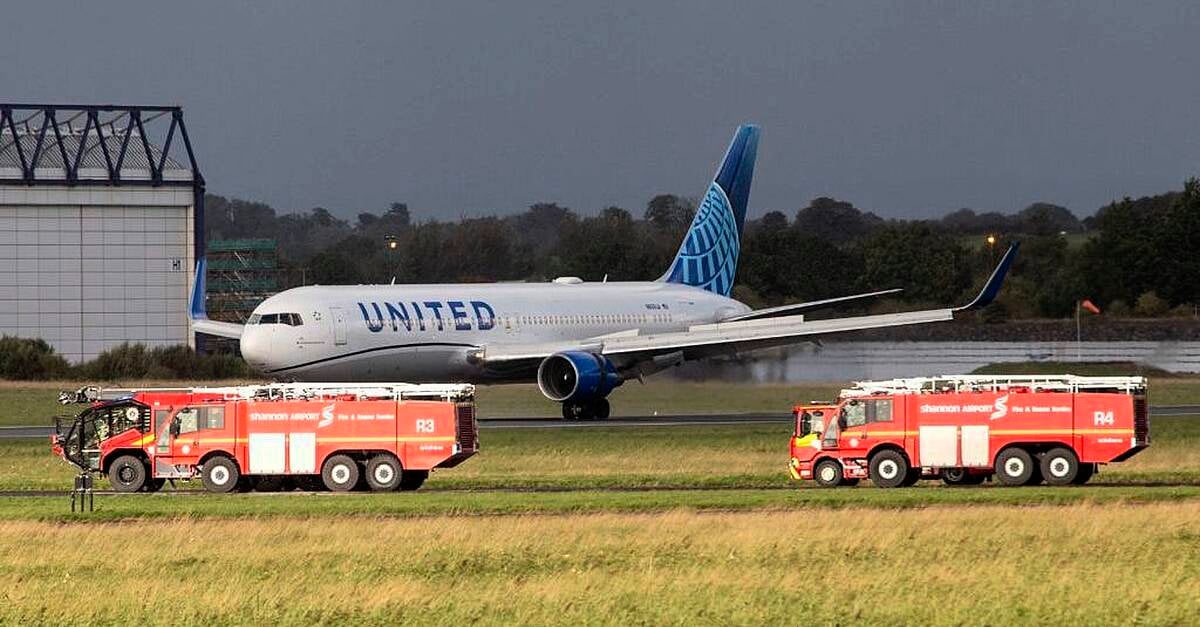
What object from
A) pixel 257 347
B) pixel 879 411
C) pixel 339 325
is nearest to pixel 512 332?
pixel 339 325

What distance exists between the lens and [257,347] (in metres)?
62.8

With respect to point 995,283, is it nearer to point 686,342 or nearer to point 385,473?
point 686,342

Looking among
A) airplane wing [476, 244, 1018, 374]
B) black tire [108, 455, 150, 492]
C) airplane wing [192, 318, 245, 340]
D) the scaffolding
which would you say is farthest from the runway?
the scaffolding

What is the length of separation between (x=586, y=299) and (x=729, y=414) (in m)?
6.53

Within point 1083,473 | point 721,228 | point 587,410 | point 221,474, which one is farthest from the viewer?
point 721,228

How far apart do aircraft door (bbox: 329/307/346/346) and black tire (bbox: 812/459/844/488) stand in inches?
970

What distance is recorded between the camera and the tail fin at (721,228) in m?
79.5

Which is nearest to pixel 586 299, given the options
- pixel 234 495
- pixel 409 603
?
pixel 234 495

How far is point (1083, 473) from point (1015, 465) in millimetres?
1400

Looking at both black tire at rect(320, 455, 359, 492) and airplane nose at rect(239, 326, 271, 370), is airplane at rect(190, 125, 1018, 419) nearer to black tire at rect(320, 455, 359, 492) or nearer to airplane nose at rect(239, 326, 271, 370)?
airplane nose at rect(239, 326, 271, 370)

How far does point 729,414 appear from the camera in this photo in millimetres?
69062

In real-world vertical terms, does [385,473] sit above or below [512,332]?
below

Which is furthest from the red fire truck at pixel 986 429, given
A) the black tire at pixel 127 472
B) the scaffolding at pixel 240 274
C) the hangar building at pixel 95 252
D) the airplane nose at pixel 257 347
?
the scaffolding at pixel 240 274

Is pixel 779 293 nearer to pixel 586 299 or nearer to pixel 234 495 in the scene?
pixel 586 299
